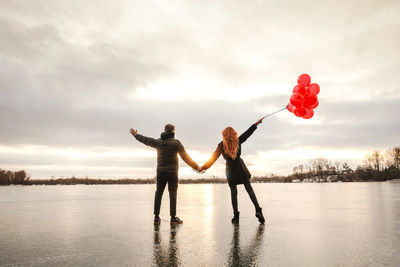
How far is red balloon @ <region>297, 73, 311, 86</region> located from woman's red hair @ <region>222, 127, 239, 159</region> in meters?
1.98

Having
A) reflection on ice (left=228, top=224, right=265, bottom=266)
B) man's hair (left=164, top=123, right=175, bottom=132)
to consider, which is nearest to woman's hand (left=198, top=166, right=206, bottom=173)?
man's hair (left=164, top=123, right=175, bottom=132)

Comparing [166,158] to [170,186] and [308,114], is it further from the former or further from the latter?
[308,114]

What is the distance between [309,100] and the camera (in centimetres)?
693

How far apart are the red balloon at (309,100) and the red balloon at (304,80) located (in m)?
0.28

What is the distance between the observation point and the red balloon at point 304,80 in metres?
6.98

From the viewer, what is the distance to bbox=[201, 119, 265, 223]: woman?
21.5ft

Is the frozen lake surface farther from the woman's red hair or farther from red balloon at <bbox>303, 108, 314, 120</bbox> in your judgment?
red balloon at <bbox>303, 108, 314, 120</bbox>

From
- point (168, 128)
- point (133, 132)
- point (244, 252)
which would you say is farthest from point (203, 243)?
point (133, 132)

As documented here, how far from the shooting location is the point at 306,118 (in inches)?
281

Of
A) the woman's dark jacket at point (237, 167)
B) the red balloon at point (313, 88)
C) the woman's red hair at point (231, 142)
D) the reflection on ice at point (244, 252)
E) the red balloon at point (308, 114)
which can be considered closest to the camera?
the reflection on ice at point (244, 252)

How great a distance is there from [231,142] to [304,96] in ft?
6.71

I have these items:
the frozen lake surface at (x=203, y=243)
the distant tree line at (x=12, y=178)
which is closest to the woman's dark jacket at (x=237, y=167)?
the frozen lake surface at (x=203, y=243)

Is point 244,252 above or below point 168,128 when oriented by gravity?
below

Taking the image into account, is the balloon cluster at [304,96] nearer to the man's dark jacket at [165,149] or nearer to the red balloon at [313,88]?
the red balloon at [313,88]
